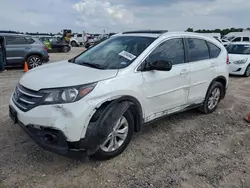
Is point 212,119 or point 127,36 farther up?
point 127,36

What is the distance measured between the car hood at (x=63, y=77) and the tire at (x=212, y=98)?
97.0 inches

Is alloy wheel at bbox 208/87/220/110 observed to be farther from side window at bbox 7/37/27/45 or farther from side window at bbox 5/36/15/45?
side window at bbox 5/36/15/45

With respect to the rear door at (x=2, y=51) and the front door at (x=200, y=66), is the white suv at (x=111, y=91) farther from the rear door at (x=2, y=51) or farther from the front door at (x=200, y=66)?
the rear door at (x=2, y=51)

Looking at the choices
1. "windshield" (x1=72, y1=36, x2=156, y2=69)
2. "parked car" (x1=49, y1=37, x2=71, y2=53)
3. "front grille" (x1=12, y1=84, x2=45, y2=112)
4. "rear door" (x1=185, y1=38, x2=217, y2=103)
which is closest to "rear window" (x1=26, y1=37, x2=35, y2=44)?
Result: "windshield" (x1=72, y1=36, x2=156, y2=69)

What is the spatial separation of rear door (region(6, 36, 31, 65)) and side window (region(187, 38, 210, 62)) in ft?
28.3

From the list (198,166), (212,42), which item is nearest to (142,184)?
(198,166)

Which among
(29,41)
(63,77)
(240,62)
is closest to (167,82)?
(63,77)

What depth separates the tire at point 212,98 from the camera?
193 inches

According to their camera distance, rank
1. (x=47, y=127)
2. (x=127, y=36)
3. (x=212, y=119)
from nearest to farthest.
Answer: (x=47, y=127), (x=127, y=36), (x=212, y=119)

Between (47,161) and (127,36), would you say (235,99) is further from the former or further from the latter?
(47,161)

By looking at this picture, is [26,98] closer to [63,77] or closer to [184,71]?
[63,77]

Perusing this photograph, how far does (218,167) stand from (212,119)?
1.85 metres

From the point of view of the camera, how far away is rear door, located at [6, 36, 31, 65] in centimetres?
1063

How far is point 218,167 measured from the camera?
3.20 meters
